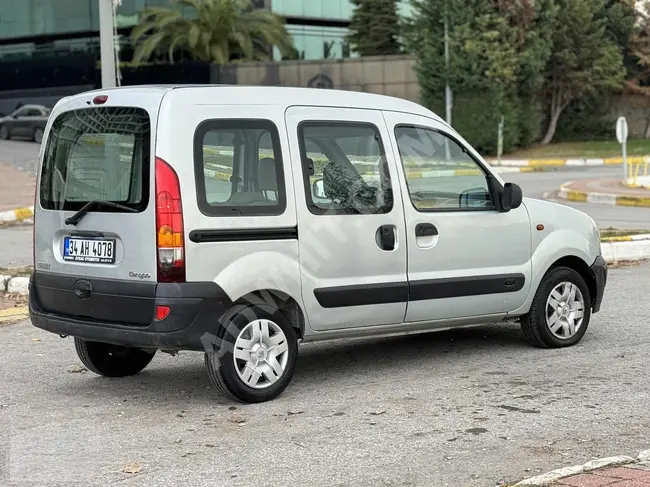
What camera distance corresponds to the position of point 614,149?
136 feet

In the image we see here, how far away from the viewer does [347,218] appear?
655cm

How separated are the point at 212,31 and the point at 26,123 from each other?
30.9 ft

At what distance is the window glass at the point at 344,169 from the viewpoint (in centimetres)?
645

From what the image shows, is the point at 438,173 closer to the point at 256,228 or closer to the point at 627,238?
the point at 256,228

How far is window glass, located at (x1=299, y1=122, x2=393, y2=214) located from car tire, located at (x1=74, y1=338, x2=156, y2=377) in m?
1.72

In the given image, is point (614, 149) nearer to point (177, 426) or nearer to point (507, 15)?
point (507, 15)

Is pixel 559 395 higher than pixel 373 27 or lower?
lower

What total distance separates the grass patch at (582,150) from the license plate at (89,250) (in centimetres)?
3403

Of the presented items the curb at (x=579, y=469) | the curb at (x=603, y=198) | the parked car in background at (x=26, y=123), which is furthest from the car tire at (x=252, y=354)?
the parked car in background at (x=26, y=123)

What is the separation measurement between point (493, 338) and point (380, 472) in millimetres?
3592

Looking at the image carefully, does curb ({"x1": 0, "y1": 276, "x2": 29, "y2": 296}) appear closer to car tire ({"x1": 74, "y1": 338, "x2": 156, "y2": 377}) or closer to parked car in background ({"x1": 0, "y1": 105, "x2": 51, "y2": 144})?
car tire ({"x1": 74, "y1": 338, "x2": 156, "y2": 377})

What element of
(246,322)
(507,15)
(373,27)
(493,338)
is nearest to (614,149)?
(507,15)

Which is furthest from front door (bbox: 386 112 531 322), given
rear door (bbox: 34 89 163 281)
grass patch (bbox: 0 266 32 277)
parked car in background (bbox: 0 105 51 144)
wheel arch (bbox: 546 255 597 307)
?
parked car in background (bbox: 0 105 51 144)

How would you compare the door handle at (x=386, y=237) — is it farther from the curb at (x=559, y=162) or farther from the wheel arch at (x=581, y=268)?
Answer: the curb at (x=559, y=162)
